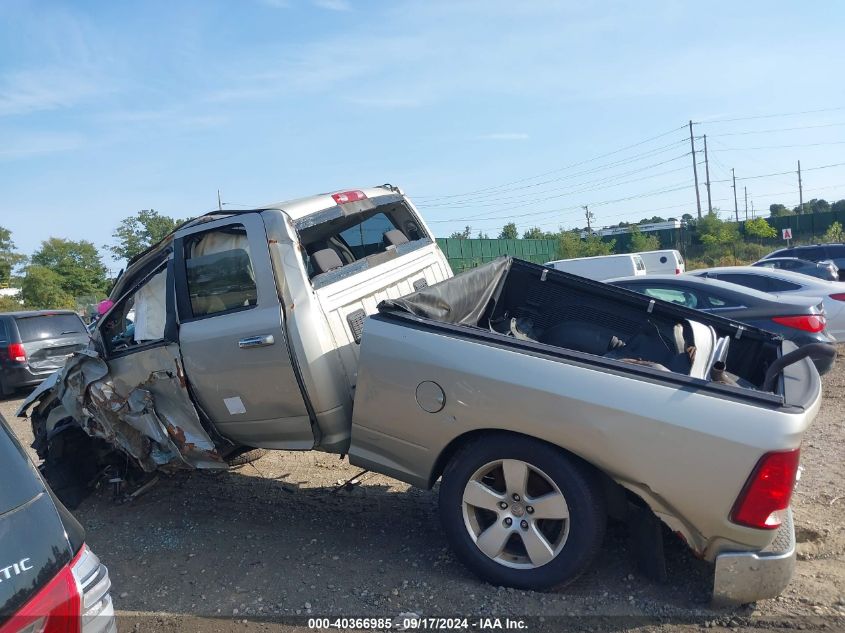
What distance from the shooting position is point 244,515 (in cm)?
512

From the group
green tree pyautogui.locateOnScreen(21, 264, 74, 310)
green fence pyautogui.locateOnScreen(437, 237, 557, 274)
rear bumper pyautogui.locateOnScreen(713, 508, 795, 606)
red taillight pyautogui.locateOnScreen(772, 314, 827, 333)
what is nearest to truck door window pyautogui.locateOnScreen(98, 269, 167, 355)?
rear bumper pyautogui.locateOnScreen(713, 508, 795, 606)

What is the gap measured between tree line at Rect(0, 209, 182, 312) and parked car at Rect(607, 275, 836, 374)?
121 feet

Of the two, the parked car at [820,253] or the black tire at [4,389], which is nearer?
the black tire at [4,389]

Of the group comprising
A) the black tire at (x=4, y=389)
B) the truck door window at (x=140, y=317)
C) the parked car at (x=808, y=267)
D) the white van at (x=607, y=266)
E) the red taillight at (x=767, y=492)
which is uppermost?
the truck door window at (x=140, y=317)

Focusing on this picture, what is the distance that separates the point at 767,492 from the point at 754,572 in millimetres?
398

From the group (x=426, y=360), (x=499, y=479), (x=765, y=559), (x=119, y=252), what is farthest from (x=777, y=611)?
(x=119, y=252)

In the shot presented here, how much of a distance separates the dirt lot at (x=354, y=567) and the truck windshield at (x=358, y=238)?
5.68 feet

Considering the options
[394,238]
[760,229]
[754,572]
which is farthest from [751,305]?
[760,229]

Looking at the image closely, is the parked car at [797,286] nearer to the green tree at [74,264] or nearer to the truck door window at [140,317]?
the truck door window at [140,317]

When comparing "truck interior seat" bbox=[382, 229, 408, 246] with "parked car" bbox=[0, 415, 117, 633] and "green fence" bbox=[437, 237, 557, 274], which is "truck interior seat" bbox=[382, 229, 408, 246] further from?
"green fence" bbox=[437, 237, 557, 274]

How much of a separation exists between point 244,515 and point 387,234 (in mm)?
2353

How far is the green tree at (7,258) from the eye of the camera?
6253cm

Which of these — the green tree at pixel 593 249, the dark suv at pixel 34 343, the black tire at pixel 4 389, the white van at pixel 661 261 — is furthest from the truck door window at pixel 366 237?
the green tree at pixel 593 249

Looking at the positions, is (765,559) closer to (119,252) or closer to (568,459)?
(568,459)
